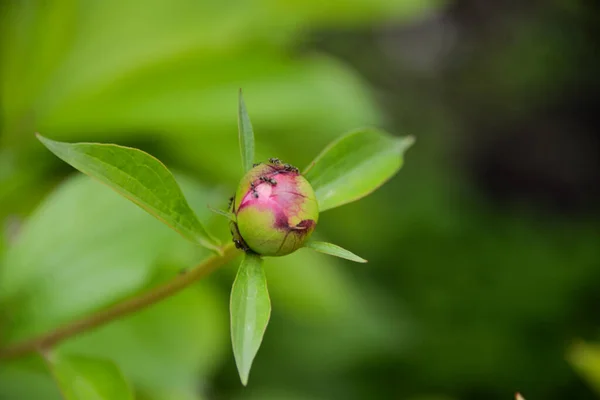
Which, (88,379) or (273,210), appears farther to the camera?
(88,379)

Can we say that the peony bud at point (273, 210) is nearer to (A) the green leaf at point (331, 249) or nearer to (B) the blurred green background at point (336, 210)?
(A) the green leaf at point (331, 249)

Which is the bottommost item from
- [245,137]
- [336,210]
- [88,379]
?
[88,379]

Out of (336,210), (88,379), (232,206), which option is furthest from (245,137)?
(336,210)

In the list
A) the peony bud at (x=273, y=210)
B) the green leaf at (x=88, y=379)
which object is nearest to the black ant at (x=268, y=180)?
the peony bud at (x=273, y=210)

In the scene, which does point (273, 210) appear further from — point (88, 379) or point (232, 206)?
point (88, 379)

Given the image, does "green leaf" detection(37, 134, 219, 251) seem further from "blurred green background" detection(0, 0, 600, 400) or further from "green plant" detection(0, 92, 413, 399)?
"blurred green background" detection(0, 0, 600, 400)

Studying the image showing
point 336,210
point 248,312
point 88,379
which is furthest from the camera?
point 336,210

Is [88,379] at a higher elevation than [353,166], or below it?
below
